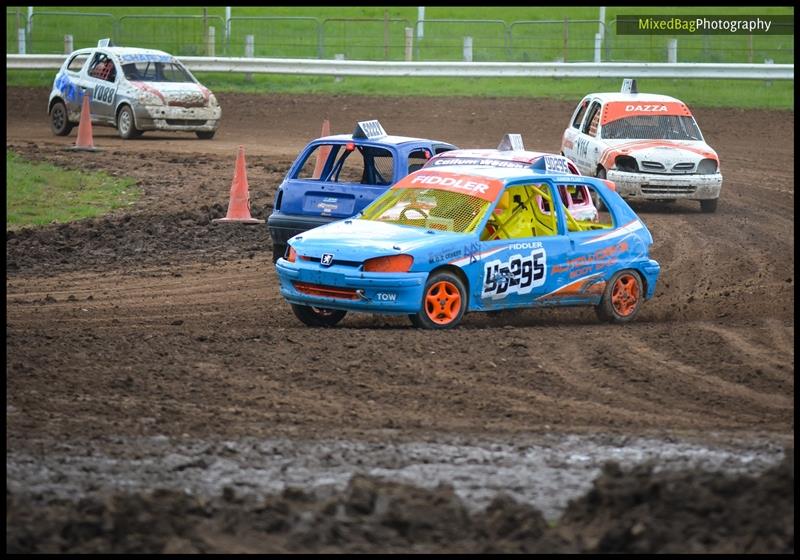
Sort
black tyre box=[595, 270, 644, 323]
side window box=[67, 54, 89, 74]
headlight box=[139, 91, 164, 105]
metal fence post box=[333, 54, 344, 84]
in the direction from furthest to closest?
metal fence post box=[333, 54, 344, 84] → side window box=[67, 54, 89, 74] → headlight box=[139, 91, 164, 105] → black tyre box=[595, 270, 644, 323]

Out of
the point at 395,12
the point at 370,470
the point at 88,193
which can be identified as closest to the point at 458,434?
the point at 370,470

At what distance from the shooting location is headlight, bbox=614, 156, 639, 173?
2009 centimetres

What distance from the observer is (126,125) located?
26969 mm

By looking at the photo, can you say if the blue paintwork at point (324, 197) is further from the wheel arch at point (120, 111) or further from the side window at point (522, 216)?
the wheel arch at point (120, 111)

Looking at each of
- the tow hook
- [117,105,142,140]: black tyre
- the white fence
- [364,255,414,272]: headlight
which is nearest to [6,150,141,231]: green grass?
[117,105,142,140]: black tyre

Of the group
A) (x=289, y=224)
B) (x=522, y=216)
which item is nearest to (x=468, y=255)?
(x=522, y=216)

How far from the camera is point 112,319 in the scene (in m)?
12.2

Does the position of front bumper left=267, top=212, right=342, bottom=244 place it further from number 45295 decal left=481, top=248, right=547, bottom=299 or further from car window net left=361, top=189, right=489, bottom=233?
number 45295 decal left=481, top=248, right=547, bottom=299

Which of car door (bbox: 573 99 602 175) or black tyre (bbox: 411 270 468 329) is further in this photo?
car door (bbox: 573 99 602 175)

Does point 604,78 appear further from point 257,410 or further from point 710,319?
point 257,410

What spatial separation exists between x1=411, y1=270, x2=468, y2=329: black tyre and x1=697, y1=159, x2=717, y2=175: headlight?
9362mm

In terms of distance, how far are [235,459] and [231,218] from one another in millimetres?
10436

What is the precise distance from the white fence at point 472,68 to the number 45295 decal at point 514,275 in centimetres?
2140

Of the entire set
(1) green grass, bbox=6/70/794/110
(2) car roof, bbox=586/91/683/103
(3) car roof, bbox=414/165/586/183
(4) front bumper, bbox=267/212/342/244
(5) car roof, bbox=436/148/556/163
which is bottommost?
(4) front bumper, bbox=267/212/342/244
